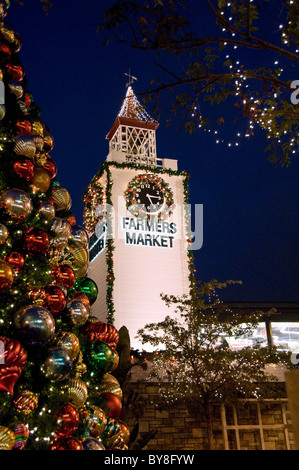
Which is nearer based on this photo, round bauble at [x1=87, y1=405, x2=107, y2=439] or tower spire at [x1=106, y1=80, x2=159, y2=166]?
round bauble at [x1=87, y1=405, x2=107, y2=439]

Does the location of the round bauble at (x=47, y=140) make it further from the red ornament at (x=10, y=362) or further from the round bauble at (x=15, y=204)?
the red ornament at (x=10, y=362)

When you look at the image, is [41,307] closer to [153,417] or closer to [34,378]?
[34,378]

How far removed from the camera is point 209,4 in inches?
194

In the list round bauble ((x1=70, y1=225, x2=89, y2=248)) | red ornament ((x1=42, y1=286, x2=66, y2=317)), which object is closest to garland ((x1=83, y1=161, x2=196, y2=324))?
round bauble ((x1=70, y1=225, x2=89, y2=248))

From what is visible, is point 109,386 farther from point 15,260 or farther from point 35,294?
point 15,260

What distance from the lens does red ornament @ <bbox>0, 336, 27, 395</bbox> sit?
3.18 m

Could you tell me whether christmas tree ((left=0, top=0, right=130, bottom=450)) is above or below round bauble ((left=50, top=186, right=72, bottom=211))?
below

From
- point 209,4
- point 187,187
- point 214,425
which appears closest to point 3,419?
point 209,4

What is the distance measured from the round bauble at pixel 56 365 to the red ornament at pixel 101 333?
921 mm

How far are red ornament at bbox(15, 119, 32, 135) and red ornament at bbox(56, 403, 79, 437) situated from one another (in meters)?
2.56

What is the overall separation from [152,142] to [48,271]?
12.6 meters

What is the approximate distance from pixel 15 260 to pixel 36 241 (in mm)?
259

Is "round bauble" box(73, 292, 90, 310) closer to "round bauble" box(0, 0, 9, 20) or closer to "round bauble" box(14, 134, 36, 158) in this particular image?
"round bauble" box(14, 134, 36, 158)

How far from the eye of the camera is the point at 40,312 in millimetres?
3537
